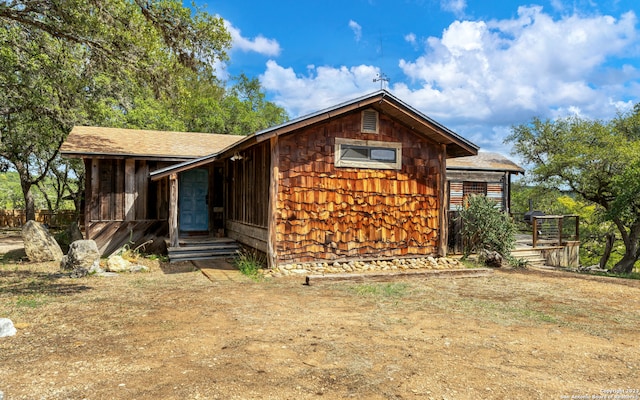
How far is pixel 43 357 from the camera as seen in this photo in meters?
4.45

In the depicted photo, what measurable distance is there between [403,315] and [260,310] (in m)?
2.23

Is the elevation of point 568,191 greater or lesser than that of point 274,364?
greater

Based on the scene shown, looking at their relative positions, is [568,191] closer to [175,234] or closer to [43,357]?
[175,234]

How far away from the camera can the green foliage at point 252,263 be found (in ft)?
32.3

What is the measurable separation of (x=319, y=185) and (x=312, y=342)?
19.8 ft

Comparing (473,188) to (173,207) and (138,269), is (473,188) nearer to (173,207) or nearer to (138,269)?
(173,207)

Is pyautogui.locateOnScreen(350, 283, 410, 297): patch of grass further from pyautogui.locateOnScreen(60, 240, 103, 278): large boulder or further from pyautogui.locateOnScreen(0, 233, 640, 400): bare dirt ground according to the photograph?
pyautogui.locateOnScreen(60, 240, 103, 278): large boulder

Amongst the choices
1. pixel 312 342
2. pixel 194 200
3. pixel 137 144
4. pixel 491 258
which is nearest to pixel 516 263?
pixel 491 258

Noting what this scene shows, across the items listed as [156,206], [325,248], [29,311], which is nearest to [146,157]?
[156,206]

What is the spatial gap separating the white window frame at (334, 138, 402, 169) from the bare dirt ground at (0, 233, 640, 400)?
3.54 meters

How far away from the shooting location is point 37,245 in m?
11.8

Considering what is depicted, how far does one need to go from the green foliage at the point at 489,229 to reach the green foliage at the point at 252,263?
634cm

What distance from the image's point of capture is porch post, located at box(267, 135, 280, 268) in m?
10.1

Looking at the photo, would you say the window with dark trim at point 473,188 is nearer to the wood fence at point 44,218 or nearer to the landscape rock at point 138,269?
the landscape rock at point 138,269
